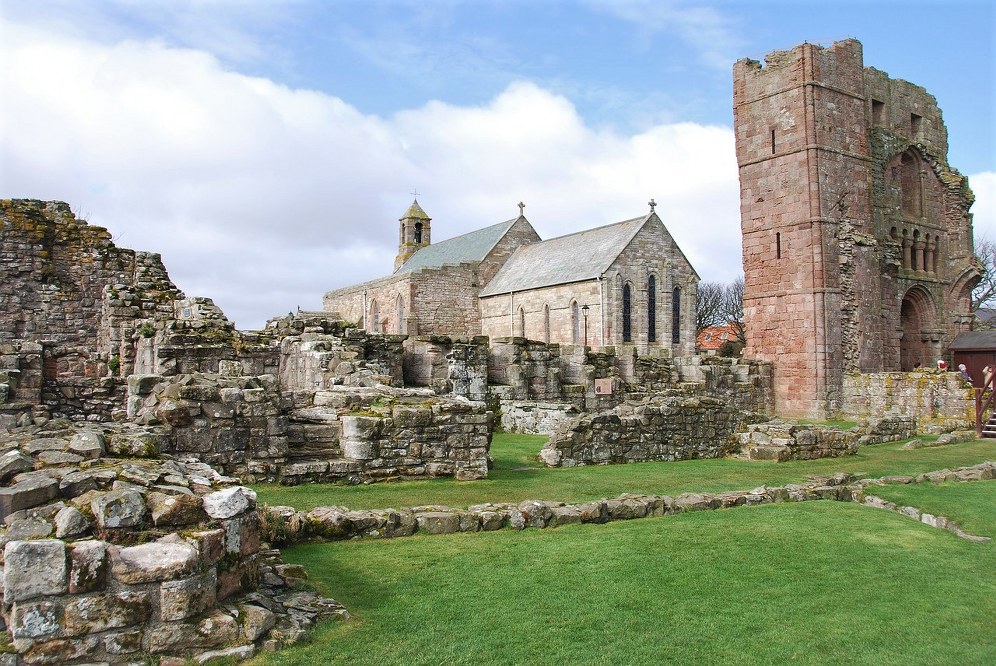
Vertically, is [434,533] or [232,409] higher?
[232,409]

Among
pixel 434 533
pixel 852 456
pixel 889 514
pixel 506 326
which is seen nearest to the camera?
pixel 434 533

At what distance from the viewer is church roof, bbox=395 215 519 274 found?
144 ft

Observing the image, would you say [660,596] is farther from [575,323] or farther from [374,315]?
[374,315]

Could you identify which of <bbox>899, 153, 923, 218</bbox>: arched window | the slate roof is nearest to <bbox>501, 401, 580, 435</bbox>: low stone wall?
the slate roof

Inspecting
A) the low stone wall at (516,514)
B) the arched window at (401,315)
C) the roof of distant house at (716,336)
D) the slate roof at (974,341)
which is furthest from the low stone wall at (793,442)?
the roof of distant house at (716,336)

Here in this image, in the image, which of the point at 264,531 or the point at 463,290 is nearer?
the point at 264,531

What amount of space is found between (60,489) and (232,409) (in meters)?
3.92

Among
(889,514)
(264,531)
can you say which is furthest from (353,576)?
(889,514)

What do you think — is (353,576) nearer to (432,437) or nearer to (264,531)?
(264,531)

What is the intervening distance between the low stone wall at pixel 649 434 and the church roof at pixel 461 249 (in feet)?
94.0

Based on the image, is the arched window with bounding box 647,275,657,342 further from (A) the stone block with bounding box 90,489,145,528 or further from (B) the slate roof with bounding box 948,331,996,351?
(A) the stone block with bounding box 90,489,145,528

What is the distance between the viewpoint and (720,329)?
60781mm

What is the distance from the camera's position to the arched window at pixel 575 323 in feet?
114

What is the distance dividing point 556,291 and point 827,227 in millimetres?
14205
